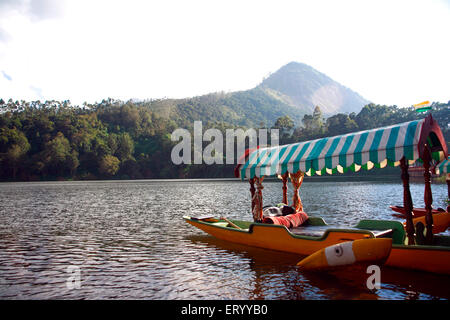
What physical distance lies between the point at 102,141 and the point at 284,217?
279ft

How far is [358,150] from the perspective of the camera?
8.61 m

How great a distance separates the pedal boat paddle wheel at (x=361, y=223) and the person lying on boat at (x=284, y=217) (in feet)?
0.12

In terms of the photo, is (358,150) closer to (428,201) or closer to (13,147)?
(428,201)

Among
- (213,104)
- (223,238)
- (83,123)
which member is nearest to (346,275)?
(223,238)

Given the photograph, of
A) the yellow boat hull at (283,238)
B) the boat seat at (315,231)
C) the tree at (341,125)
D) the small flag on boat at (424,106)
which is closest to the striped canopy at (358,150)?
the small flag on boat at (424,106)

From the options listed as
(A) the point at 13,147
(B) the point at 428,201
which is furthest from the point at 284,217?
(A) the point at 13,147

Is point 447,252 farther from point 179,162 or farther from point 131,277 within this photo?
point 179,162

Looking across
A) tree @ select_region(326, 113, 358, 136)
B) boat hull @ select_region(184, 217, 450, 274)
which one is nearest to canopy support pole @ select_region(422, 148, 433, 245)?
boat hull @ select_region(184, 217, 450, 274)

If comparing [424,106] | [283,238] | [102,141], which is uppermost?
[102,141]

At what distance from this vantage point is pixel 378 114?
85.1 m

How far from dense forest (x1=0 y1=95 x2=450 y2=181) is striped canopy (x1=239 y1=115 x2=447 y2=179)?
72.6 meters

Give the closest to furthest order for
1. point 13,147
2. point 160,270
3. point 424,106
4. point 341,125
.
Result: point 424,106 < point 160,270 < point 13,147 < point 341,125

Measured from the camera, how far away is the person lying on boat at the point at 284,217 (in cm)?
1078

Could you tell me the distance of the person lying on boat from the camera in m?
10.8
